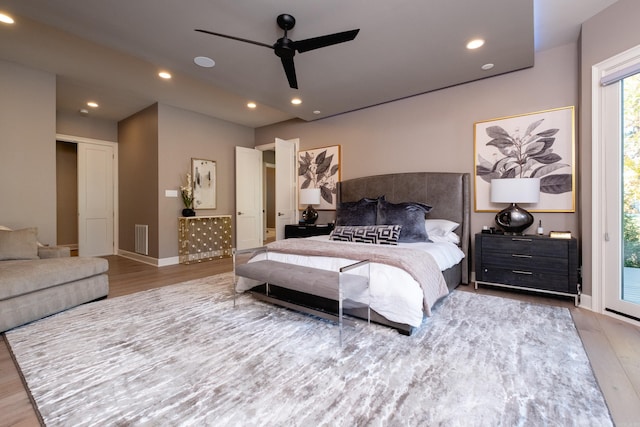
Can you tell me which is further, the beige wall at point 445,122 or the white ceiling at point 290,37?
the beige wall at point 445,122

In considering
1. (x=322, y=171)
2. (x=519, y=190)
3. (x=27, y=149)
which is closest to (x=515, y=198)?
(x=519, y=190)

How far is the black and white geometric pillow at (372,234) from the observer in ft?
10.3

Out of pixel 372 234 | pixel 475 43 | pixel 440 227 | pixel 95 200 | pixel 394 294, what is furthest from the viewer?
pixel 95 200

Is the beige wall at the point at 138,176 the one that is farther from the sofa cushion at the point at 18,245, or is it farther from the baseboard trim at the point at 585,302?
the baseboard trim at the point at 585,302

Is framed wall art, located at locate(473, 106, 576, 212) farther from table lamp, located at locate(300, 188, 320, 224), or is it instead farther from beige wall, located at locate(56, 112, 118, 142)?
beige wall, located at locate(56, 112, 118, 142)

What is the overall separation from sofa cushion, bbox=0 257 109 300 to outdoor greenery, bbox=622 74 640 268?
512cm

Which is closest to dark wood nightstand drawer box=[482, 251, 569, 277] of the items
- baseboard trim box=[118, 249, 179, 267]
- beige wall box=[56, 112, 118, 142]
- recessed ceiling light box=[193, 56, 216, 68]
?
recessed ceiling light box=[193, 56, 216, 68]

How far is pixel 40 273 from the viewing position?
8.30 feet

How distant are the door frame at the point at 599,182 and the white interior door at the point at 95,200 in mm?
7660

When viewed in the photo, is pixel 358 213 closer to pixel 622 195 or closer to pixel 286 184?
pixel 286 184

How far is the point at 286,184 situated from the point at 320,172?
2.30 ft

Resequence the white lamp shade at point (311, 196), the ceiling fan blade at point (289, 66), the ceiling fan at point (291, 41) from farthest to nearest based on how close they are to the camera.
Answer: the white lamp shade at point (311, 196) → the ceiling fan blade at point (289, 66) → the ceiling fan at point (291, 41)

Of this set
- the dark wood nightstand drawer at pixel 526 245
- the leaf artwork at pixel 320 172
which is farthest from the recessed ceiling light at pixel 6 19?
the dark wood nightstand drawer at pixel 526 245

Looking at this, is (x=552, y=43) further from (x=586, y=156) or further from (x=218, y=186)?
(x=218, y=186)
